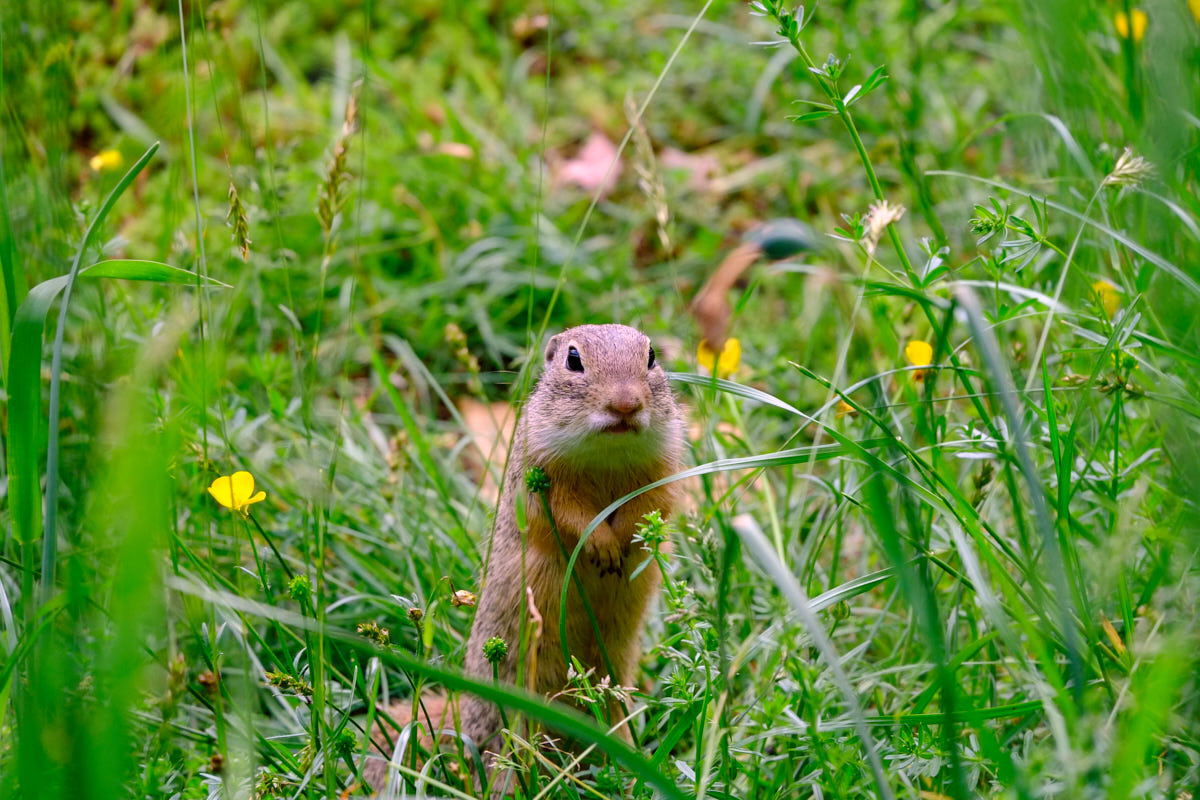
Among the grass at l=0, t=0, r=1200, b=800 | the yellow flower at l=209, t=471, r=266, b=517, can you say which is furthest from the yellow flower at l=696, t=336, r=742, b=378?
the yellow flower at l=209, t=471, r=266, b=517

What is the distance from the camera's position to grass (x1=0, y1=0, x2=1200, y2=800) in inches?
87.0

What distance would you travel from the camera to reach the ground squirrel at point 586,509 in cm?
315

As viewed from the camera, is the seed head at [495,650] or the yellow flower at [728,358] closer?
the seed head at [495,650]

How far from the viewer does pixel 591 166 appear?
641 centimetres

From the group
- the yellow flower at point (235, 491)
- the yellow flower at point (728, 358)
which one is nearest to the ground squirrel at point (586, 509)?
the yellow flower at point (728, 358)

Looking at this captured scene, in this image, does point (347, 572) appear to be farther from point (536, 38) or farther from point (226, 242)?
point (536, 38)

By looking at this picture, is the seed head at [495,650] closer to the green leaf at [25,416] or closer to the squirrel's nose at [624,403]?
the squirrel's nose at [624,403]

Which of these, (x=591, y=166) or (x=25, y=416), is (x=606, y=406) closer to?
(x=25, y=416)

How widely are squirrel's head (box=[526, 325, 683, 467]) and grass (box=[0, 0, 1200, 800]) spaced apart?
20 centimetres

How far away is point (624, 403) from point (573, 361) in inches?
15.5

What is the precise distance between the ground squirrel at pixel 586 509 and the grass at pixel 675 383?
0.13m

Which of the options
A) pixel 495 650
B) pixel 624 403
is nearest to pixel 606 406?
pixel 624 403

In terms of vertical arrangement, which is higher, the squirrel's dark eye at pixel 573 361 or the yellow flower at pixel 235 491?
the squirrel's dark eye at pixel 573 361

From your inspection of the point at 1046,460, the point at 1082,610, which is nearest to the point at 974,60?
the point at 1046,460
